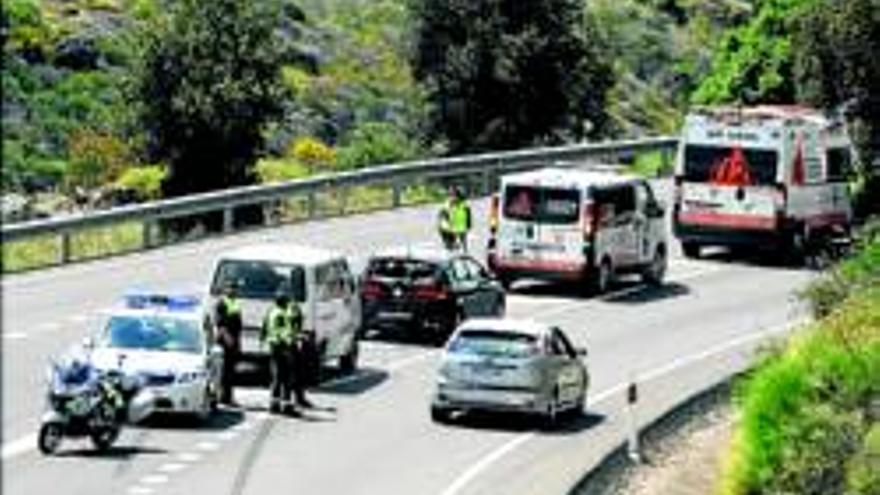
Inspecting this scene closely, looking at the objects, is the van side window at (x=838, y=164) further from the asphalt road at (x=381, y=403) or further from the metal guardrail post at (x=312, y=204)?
the metal guardrail post at (x=312, y=204)

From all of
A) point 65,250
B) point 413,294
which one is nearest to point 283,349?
point 413,294

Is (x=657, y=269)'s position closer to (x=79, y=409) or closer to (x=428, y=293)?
(x=428, y=293)

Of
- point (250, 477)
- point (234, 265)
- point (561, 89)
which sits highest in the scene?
point (561, 89)

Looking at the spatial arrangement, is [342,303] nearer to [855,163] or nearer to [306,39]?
[855,163]

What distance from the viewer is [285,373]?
92.3 ft

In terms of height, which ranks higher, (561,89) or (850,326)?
(561,89)

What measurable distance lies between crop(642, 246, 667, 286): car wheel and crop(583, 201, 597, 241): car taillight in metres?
3.05

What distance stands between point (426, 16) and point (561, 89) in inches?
160

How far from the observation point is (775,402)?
23.2 metres

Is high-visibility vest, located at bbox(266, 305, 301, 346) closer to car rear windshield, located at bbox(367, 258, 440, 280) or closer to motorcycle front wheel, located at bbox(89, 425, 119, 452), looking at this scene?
motorcycle front wheel, located at bbox(89, 425, 119, 452)

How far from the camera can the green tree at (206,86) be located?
50750 mm

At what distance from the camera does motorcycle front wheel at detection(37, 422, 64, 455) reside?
79.7 feet

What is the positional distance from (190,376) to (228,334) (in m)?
2.33

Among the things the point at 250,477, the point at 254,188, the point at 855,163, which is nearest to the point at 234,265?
the point at 250,477
